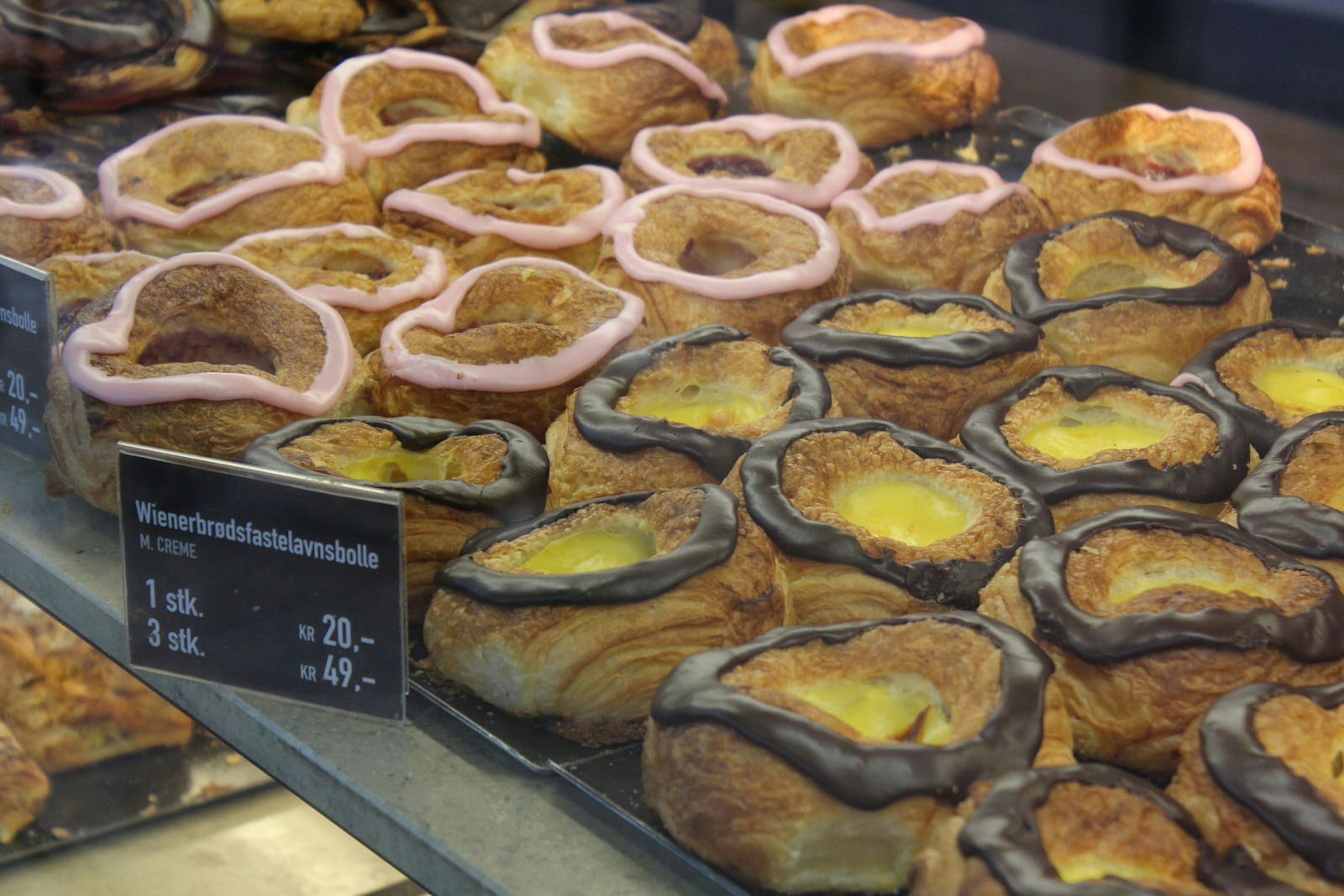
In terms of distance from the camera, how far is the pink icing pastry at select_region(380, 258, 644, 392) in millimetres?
2744

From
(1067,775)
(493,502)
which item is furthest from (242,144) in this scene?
(1067,775)

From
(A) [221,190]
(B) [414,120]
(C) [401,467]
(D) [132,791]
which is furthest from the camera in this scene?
(B) [414,120]

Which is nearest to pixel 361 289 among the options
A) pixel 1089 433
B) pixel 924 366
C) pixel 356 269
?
pixel 356 269

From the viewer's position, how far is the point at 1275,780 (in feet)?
5.39

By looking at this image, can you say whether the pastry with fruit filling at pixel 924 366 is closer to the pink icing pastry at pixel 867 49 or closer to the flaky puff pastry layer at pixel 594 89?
the flaky puff pastry layer at pixel 594 89

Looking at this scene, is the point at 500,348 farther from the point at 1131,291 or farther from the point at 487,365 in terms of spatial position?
the point at 1131,291

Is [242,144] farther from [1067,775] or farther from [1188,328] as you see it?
[1067,775]

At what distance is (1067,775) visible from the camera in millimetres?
1661

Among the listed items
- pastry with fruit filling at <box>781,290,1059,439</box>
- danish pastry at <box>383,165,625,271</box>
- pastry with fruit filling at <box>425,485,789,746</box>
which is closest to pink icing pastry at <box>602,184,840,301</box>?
danish pastry at <box>383,165,625,271</box>

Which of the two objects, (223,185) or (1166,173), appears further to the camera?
(1166,173)

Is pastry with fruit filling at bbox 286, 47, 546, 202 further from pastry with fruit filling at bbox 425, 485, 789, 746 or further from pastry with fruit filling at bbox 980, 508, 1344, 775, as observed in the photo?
pastry with fruit filling at bbox 980, 508, 1344, 775

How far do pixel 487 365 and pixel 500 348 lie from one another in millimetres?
61

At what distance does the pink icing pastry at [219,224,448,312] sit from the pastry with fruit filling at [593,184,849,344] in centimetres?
38

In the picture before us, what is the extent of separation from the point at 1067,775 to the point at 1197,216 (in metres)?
2.39
